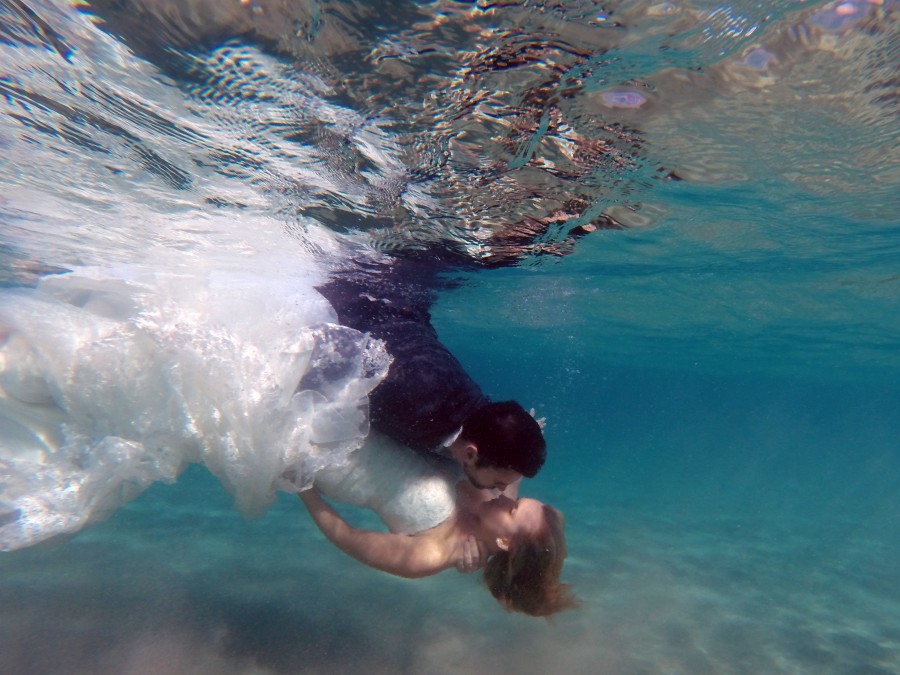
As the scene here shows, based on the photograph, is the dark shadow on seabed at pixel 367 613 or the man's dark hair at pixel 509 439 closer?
the man's dark hair at pixel 509 439

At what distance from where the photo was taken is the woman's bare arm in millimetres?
5113

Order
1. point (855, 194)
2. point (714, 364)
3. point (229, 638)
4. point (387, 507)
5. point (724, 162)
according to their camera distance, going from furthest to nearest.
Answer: point (714, 364) < point (855, 194) < point (724, 162) < point (229, 638) < point (387, 507)

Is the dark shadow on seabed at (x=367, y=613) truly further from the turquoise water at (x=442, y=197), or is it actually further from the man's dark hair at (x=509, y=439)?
the man's dark hair at (x=509, y=439)

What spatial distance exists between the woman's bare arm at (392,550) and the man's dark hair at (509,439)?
1.08 m

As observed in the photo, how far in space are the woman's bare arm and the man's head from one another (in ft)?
2.84

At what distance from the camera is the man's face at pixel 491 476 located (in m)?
4.89

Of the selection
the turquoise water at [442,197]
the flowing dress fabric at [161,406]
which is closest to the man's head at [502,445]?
the flowing dress fabric at [161,406]

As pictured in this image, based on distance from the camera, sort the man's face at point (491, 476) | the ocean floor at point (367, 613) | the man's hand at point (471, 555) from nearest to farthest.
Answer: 1. the man's face at point (491, 476)
2. the man's hand at point (471, 555)
3. the ocean floor at point (367, 613)

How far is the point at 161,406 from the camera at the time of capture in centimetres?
555

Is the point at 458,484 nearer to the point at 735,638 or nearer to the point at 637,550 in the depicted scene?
the point at 735,638

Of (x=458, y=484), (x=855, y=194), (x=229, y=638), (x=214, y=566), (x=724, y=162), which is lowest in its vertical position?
(x=214, y=566)

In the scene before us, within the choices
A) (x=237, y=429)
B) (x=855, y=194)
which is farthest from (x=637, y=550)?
(x=237, y=429)

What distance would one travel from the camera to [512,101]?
18.7 ft

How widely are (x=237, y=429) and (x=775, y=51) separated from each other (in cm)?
690
